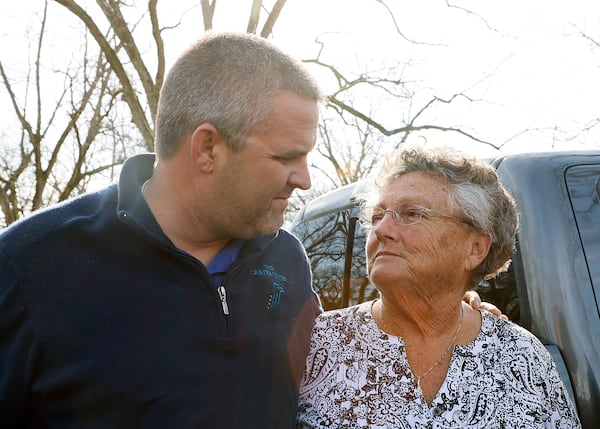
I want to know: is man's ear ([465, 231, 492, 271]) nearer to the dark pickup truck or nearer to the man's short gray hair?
the dark pickup truck

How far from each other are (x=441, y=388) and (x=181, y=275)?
108 centimetres

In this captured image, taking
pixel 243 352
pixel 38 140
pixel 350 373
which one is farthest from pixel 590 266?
pixel 38 140

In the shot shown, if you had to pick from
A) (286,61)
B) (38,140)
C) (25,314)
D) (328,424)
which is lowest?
(328,424)

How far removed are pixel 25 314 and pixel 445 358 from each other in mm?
1544

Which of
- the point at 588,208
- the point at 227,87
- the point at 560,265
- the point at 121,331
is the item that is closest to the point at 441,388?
the point at 560,265

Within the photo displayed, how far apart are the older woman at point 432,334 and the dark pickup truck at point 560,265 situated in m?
0.06

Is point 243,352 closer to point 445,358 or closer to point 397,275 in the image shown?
point 397,275

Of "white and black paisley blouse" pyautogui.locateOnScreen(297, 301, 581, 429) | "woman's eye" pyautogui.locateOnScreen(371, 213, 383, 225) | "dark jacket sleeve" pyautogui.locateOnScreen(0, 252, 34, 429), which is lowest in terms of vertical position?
"white and black paisley blouse" pyautogui.locateOnScreen(297, 301, 581, 429)

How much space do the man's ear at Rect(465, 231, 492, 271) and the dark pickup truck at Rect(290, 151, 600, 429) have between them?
0.39ft

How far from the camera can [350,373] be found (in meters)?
2.45

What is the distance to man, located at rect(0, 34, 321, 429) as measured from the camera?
1.78 metres

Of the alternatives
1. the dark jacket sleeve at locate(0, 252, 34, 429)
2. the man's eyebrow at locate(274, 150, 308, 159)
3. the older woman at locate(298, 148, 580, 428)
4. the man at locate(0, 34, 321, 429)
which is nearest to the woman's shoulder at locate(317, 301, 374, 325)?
the older woman at locate(298, 148, 580, 428)

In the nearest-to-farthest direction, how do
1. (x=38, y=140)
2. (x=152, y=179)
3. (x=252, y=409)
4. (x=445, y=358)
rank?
(x=252, y=409) < (x=152, y=179) < (x=445, y=358) < (x=38, y=140)

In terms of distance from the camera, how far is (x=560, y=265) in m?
2.34
